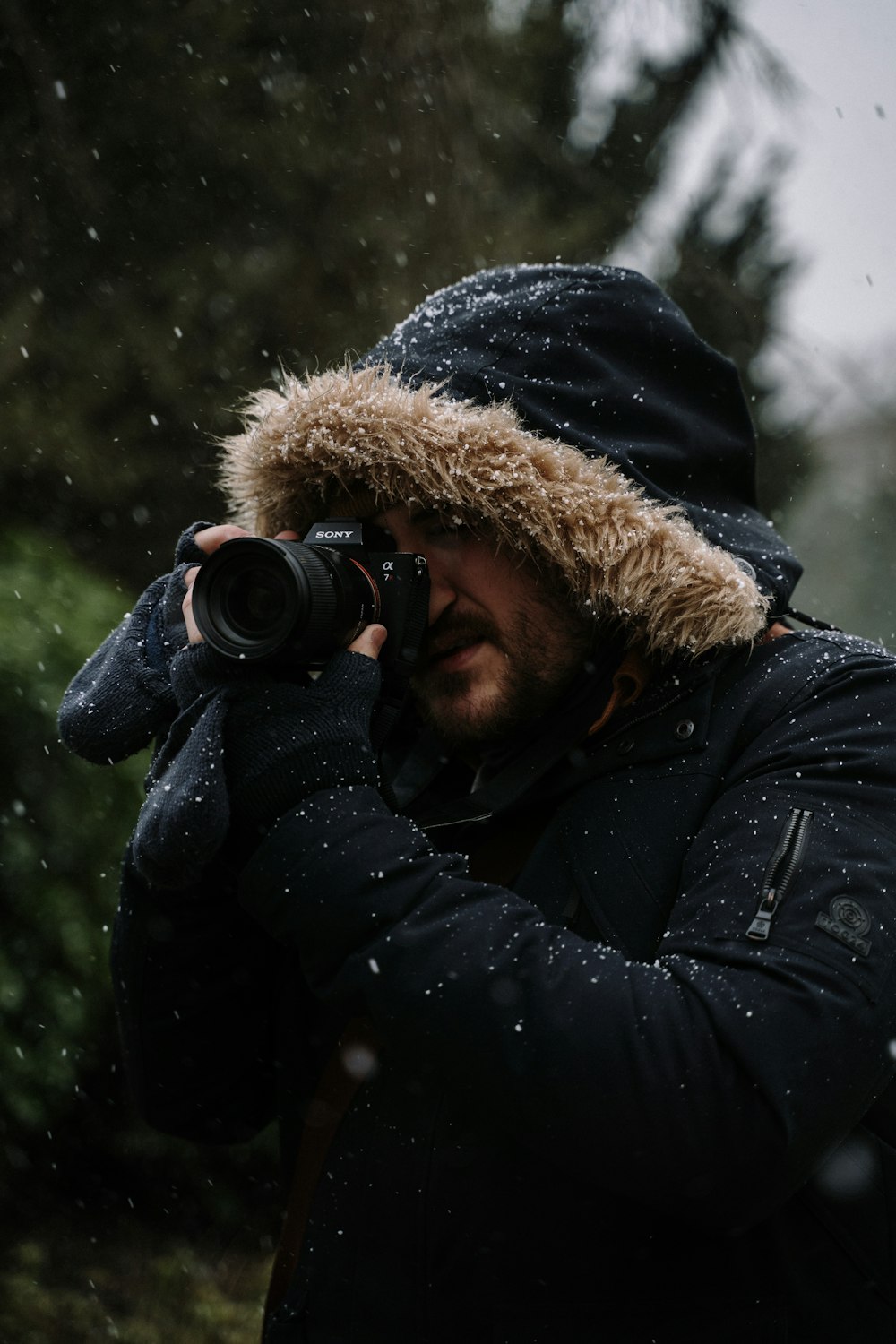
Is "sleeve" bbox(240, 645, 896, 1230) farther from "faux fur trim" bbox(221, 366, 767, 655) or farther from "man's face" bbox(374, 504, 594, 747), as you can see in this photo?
"man's face" bbox(374, 504, 594, 747)

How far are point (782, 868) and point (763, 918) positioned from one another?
2.5 inches

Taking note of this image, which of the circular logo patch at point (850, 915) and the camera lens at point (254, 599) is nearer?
the circular logo patch at point (850, 915)

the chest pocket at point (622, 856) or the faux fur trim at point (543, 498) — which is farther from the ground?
the faux fur trim at point (543, 498)

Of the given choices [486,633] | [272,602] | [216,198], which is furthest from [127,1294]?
[216,198]

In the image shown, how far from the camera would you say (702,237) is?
138 inches

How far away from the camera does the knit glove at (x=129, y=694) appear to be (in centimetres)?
154

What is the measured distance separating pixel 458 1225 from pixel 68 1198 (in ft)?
6.60

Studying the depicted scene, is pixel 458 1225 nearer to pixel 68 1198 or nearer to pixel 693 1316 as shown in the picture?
pixel 693 1316

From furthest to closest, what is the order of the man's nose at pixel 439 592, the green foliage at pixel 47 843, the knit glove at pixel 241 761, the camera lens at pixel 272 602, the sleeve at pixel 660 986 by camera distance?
the green foliage at pixel 47 843 < the man's nose at pixel 439 592 < the camera lens at pixel 272 602 < the knit glove at pixel 241 761 < the sleeve at pixel 660 986

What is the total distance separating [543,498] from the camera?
1.56 m

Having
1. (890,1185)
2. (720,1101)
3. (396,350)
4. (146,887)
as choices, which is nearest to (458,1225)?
(720,1101)

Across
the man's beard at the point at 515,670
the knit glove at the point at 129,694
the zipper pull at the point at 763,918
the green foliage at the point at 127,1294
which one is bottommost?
the green foliage at the point at 127,1294

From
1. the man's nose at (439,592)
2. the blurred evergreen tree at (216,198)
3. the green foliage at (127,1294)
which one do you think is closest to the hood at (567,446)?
the man's nose at (439,592)

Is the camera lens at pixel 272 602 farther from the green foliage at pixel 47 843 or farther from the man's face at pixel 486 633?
Answer: the green foliage at pixel 47 843
